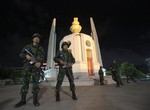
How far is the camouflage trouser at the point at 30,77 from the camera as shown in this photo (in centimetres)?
397

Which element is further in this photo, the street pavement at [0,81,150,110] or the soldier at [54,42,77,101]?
the soldier at [54,42,77,101]

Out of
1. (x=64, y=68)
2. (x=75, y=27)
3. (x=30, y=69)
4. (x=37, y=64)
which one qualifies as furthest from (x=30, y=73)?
(x=75, y=27)

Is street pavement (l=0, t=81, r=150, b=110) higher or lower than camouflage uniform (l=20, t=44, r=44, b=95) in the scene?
lower

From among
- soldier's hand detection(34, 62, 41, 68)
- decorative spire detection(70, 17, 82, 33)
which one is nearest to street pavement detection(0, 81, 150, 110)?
soldier's hand detection(34, 62, 41, 68)

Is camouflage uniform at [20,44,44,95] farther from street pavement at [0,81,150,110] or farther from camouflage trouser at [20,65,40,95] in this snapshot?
street pavement at [0,81,150,110]

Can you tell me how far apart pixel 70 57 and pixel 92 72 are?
56.6 feet

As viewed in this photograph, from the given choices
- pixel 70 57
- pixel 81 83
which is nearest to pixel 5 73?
pixel 81 83

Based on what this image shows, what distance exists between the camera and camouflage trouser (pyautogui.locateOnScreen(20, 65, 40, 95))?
3973 millimetres

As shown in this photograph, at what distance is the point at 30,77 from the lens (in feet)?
13.4

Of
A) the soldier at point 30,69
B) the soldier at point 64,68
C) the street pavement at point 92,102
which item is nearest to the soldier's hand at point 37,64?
the soldier at point 30,69

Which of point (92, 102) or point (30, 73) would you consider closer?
point (92, 102)

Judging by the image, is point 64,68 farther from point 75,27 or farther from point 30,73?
point 75,27

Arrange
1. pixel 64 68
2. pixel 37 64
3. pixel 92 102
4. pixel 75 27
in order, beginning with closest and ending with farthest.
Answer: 1. pixel 92 102
2. pixel 37 64
3. pixel 64 68
4. pixel 75 27

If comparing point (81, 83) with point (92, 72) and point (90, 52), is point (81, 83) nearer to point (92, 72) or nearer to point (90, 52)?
point (92, 72)
